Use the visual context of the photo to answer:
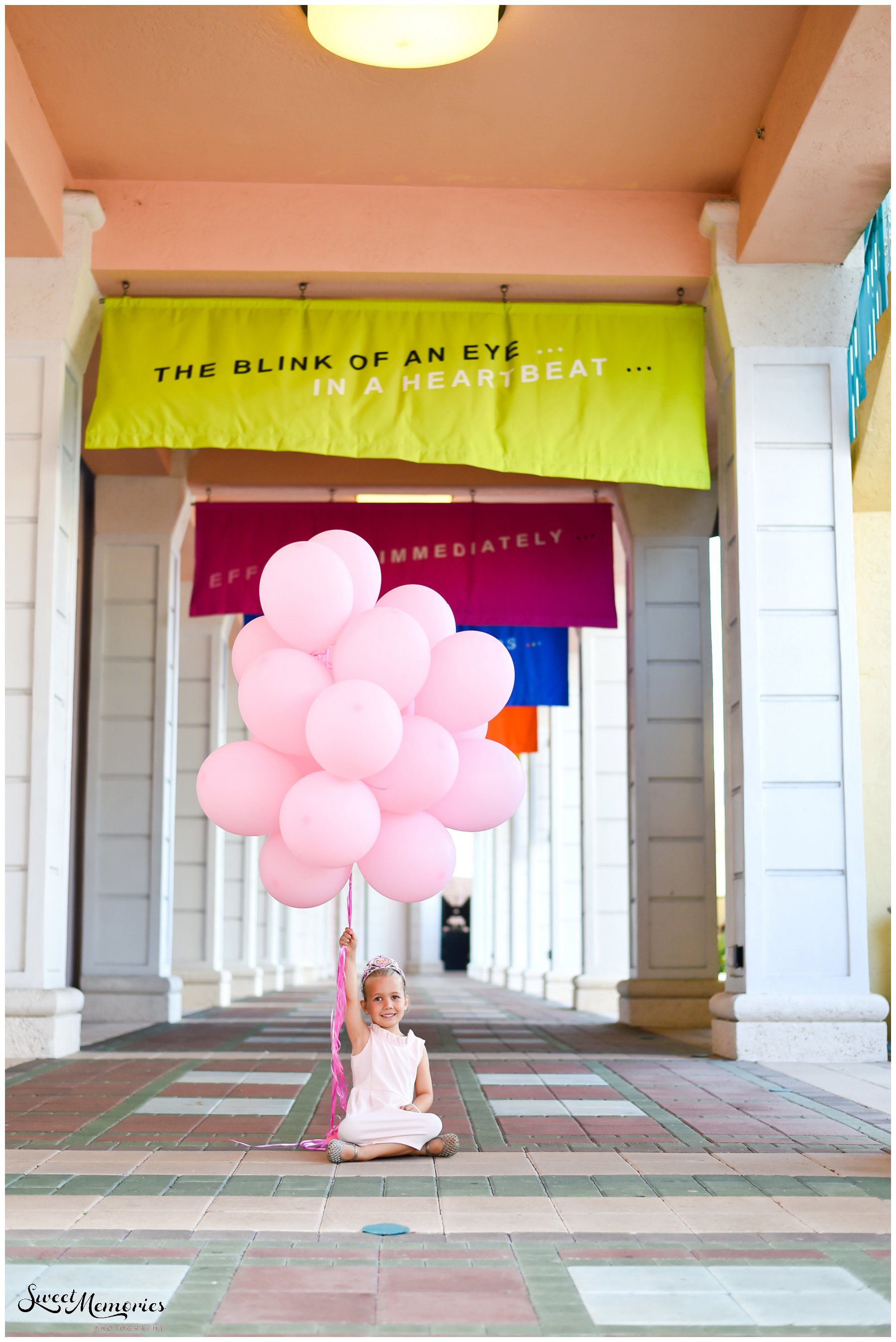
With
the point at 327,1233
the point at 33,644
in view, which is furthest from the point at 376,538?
the point at 327,1233

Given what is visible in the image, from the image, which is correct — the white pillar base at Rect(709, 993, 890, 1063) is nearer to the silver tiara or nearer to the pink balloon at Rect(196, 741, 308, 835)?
the silver tiara

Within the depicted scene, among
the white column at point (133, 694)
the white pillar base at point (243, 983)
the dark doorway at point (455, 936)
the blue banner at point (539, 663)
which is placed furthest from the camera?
the dark doorway at point (455, 936)

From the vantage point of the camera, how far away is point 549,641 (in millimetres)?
11914

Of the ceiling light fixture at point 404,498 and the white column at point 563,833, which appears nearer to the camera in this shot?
the ceiling light fixture at point 404,498

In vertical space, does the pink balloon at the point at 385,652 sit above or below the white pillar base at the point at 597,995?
above

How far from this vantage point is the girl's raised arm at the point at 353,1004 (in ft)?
12.9

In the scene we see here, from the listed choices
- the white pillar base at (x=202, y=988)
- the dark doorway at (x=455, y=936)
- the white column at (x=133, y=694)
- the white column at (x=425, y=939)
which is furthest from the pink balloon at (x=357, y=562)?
the dark doorway at (x=455, y=936)

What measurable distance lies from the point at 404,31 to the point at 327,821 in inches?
149

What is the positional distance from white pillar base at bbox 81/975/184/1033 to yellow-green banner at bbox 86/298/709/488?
4.18 m

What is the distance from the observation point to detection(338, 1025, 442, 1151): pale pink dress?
392 centimetres

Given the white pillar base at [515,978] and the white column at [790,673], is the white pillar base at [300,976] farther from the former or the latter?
the white column at [790,673]

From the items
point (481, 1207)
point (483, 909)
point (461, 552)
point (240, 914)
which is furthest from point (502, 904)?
point (481, 1207)

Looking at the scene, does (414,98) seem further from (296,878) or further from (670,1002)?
(670,1002)

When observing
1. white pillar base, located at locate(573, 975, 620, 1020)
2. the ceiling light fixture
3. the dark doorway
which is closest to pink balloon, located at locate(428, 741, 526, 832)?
the ceiling light fixture
